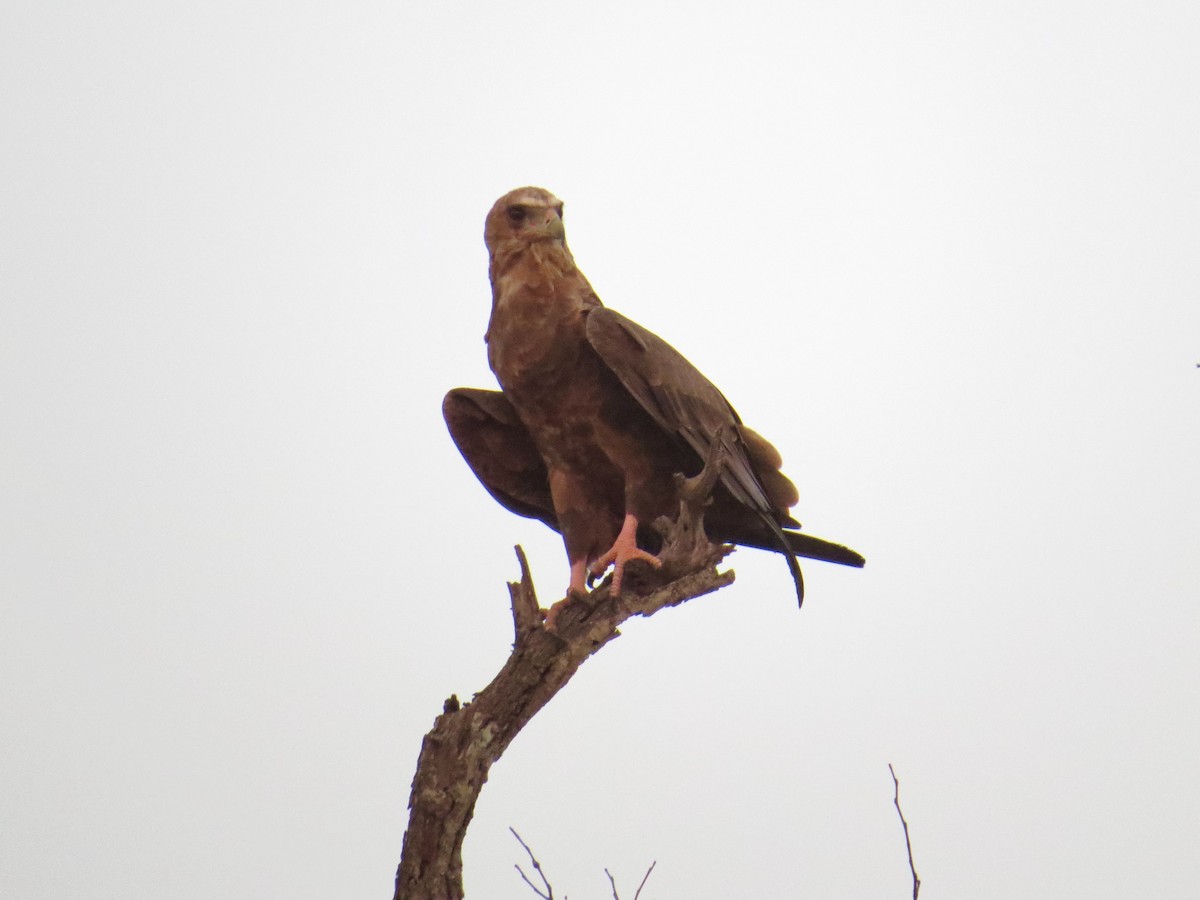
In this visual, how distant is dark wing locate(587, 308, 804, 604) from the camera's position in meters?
4.37

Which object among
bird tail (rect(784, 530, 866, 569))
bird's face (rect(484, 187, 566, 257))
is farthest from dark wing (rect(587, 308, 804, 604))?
bird's face (rect(484, 187, 566, 257))

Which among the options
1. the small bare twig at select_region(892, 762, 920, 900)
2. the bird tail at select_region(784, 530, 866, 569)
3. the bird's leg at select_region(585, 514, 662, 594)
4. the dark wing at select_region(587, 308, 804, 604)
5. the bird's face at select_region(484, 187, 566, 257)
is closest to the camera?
the small bare twig at select_region(892, 762, 920, 900)

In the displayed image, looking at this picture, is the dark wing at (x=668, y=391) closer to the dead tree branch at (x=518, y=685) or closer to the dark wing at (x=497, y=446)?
the dead tree branch at (x=518, y=685)

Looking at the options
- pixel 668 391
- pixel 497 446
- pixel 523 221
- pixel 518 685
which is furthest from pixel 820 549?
pixel 518 685

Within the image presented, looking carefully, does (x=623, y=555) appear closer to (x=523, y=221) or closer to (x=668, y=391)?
(x=668, y=391)

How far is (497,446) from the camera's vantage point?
5016 millimetres

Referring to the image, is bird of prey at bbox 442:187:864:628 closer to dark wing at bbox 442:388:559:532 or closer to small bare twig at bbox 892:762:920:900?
dark wing at bbox 442:388:559:532

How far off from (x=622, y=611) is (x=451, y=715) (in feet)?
2.53

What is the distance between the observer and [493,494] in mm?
5168

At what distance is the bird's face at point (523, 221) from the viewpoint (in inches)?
185

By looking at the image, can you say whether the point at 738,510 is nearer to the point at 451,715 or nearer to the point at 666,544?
the point at 666,544

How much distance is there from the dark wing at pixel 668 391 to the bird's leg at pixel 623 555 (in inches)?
14.9

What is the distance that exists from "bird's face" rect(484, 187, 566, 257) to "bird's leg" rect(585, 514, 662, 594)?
116 cm

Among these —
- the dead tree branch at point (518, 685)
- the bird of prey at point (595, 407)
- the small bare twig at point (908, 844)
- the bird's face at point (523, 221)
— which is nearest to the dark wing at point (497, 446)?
the bird of prey at point (595, 407)
